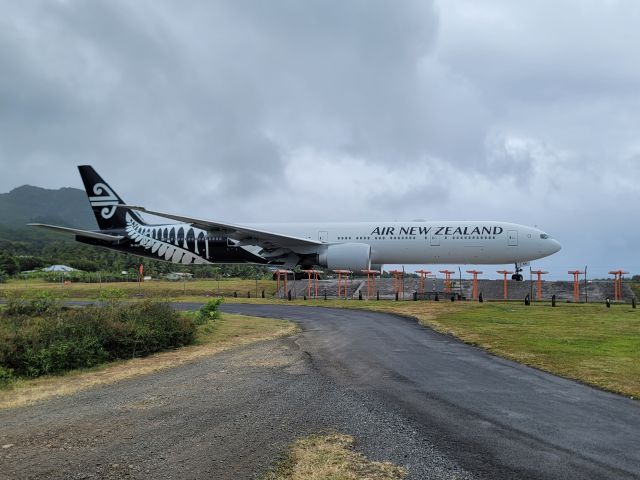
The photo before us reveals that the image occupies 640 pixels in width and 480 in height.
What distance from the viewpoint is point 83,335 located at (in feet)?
34.5

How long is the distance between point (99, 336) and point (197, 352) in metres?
2.08

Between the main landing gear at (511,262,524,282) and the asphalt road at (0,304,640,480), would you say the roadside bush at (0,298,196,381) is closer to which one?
the asphalt road at (0,304,640,480)

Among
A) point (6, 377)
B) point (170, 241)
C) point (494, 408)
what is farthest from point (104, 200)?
point (494, 408)

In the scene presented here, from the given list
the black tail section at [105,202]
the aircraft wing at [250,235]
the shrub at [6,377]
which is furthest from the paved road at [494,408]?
the black tail section at [105,202]

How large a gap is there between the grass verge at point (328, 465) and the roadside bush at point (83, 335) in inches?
256

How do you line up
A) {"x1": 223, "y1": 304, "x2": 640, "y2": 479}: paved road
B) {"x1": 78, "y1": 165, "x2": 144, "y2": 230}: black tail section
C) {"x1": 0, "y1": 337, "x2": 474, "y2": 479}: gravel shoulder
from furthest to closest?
{"x1": 78, "y1": 165, "x2": 144, "y2": 230}: black tail section, {"x1": 223, "y1": 304, "x2": 640, "y2": 479}: paved road, {"x1": 0, "y1": 337, "x2": 474, "y2": 479}: gravel shoulder

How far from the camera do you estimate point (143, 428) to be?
5566mm

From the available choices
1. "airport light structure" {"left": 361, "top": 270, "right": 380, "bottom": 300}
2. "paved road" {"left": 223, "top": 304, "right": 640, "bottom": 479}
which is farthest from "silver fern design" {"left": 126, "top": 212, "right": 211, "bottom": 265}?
"paved road" {"left": 223, "top": 304, "right": 640, "bottom": 479}

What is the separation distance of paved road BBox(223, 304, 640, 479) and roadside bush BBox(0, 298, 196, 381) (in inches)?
135

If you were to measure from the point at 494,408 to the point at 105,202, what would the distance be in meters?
35.3

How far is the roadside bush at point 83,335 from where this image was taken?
931cm

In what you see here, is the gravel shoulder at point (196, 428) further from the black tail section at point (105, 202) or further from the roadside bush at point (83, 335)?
the black tail section at point (105, 202)

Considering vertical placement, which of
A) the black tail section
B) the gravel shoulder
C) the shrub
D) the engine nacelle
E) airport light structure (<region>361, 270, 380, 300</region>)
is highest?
the black tail section

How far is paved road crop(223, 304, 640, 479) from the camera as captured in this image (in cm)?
465
